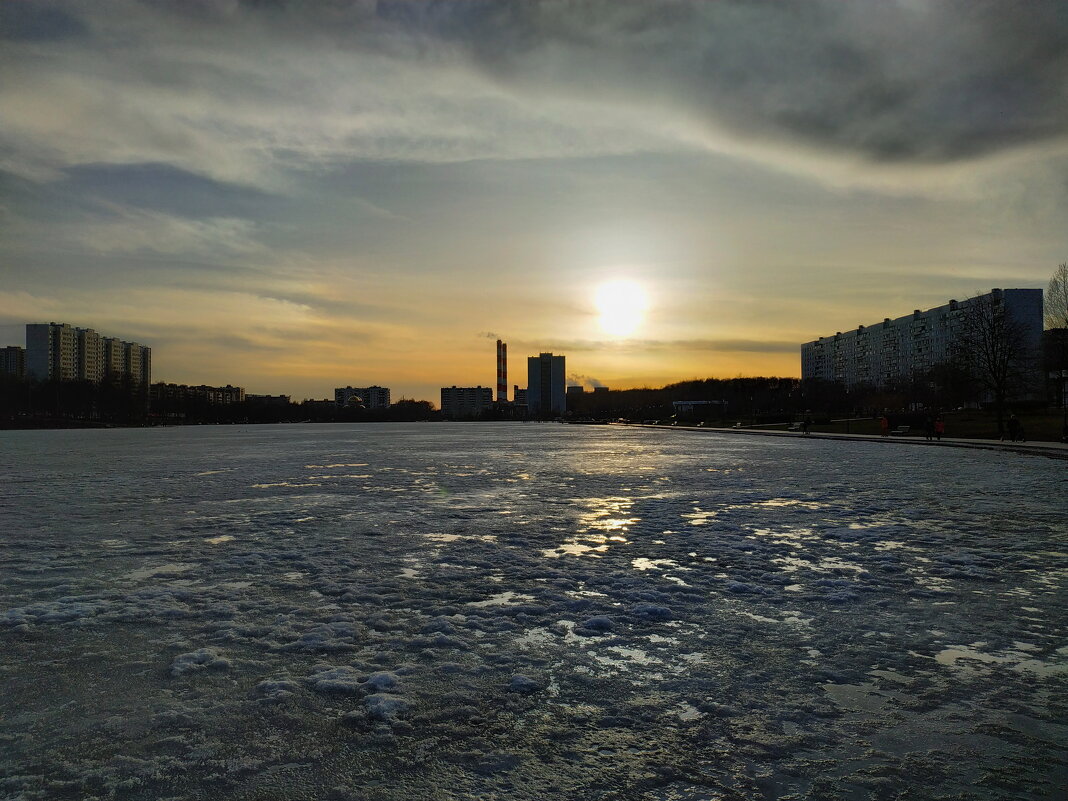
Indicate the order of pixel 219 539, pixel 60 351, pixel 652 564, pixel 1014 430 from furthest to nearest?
pixel 60 351 < pixel 1014 430 < pixel 219 539 < pixel 652 564

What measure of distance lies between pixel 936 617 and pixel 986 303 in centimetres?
5240

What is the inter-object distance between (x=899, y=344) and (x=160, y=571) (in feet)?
527

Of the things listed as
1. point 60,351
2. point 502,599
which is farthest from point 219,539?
point 60,351

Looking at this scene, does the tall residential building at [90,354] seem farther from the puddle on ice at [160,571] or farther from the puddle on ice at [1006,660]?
the puddle on ice at [1006,660]

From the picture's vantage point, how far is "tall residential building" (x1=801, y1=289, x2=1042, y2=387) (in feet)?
367

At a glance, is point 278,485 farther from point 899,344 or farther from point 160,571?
point 899,344

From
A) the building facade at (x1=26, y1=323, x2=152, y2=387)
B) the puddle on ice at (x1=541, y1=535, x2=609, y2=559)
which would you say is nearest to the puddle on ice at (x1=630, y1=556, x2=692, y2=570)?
the puddle on ice at (x1=541, y1=535, x2=609, y2=559)

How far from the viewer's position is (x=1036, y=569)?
7973 millimetres

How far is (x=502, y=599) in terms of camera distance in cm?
697

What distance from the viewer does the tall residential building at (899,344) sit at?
111812 millimetres

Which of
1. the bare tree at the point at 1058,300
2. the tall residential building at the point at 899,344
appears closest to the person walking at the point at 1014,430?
the bare tree at the point at 1058,300

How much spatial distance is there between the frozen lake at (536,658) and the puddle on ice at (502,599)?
31mm

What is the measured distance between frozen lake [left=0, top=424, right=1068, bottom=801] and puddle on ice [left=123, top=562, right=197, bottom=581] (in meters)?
0.07

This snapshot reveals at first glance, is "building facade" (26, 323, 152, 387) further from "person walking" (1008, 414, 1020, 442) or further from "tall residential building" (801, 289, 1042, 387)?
"person walking" (1008, 414, 1020, 442)
